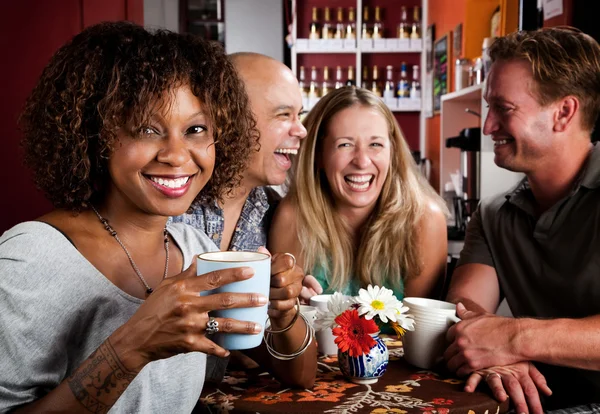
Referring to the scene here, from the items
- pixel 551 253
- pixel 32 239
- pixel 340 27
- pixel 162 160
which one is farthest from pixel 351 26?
pixel 32 239

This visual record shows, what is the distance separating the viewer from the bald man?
2.09 meters

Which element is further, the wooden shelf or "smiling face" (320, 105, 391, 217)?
the wooden shelf

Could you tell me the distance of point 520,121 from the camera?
78.8 inches

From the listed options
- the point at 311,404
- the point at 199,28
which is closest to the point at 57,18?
the point at 311,404

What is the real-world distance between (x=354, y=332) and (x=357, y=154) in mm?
990

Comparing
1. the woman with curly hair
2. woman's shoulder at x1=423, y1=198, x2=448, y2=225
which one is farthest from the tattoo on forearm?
woman's shoulder at x1=423, y1=198, x2=448, y2=225

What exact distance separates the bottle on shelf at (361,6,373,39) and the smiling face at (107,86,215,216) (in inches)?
264

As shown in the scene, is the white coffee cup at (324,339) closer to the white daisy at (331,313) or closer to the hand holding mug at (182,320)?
the white daisy at (331,313)

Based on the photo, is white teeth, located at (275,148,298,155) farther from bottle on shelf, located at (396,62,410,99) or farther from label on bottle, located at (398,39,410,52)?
label on bottle, located at (398,39,410,52)

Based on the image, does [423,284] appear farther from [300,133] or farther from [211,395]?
[211,395]

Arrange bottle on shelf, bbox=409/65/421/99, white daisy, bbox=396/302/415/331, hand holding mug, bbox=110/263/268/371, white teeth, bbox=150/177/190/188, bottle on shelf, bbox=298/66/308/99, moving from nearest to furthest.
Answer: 1. hand holding mug, bbox=110/263/268/371
2. white teeth, bbox=150/177/190/188
3. white daisy, bbox=396/302/415/331
4. bottle on shelf, bbox=298/66/308/99
5. bottle on shelf, bbox=409/65/421/99

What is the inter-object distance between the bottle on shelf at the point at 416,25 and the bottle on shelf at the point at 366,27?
0.53 m

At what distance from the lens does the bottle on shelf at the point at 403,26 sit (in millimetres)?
7512

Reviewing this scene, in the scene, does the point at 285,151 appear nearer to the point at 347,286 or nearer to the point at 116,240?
the point at 347,286
